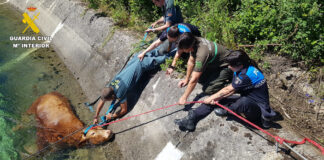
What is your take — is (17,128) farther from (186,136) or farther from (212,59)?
(212,59)

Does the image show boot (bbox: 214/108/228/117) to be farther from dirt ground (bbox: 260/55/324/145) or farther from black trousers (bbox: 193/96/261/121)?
dirt ground (bbox: 260/55/324/145)

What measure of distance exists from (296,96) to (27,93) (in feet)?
22.6

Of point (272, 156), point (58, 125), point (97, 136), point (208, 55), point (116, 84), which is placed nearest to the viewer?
point (272, 156)

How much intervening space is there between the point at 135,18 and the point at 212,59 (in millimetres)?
4045

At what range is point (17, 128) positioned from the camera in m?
5.25

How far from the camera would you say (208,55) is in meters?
3.42

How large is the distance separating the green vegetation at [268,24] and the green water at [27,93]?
359 cm

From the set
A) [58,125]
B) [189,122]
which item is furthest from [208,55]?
[58,125]

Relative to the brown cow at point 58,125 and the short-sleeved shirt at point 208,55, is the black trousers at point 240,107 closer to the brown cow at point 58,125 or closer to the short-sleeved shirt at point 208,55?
the short-sleeved shirt at point 208,55

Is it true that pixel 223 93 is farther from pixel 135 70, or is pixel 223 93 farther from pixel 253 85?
pixel 135 70

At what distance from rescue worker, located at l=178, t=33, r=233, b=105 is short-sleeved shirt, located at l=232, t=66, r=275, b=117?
583 mm

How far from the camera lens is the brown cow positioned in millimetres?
4727

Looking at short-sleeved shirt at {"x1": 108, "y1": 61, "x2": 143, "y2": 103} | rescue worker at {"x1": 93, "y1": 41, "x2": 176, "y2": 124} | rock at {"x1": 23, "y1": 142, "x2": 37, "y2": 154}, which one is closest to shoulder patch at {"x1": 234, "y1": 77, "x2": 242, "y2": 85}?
rescue worker at {"x1": 93, "y1": 41, "x2": 176, "y2": 124}

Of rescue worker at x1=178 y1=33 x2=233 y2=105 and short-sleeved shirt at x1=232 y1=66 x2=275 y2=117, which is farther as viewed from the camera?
rescue worker at x1=178 y1=33 x2=233 y2=105
